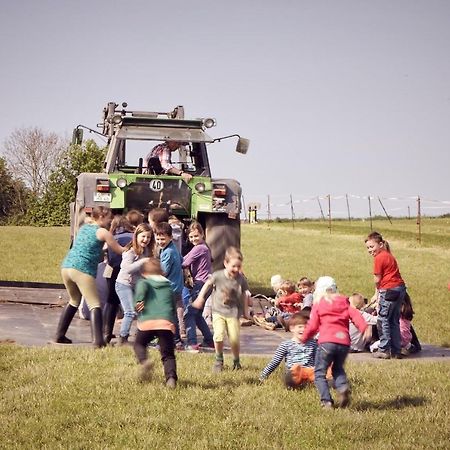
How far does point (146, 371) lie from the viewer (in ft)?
24.0

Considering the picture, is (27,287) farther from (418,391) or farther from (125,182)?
(418,391)

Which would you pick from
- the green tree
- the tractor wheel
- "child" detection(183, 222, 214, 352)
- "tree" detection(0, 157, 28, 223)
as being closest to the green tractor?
the tractor wheel

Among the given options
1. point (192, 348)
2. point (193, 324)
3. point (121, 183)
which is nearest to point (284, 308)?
point (193, 324)

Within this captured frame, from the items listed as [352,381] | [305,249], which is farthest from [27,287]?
[305,249]

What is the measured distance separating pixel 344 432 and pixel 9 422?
221cm

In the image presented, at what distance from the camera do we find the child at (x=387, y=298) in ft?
31.9

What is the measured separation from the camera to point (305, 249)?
1176 inches

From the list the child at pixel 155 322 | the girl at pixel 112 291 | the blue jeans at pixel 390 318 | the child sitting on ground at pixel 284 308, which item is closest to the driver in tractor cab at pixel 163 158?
the child sitting on ground at pixel 284 308

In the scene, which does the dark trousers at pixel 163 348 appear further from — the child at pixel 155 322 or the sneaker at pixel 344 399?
the sneaker at pixel 344 399

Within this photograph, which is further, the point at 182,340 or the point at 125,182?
the point at 125,182

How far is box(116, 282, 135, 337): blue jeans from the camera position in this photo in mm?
9469

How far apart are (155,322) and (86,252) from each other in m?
2.16

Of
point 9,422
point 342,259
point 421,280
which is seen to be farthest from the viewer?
point 342,259

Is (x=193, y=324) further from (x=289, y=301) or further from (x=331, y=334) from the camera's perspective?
(x=331, y=334)
